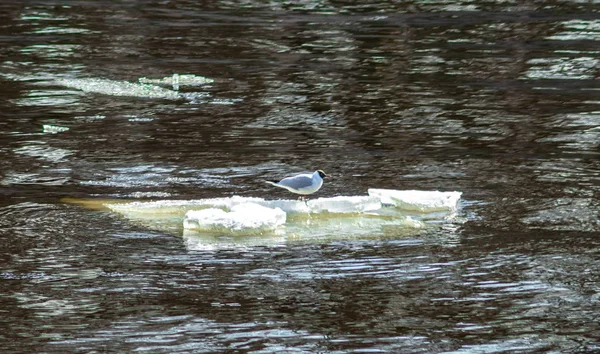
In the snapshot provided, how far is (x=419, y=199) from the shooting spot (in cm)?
822

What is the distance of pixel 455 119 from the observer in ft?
37.8

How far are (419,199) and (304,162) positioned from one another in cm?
187

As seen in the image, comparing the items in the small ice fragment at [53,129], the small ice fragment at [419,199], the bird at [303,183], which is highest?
the bird at [303,183]

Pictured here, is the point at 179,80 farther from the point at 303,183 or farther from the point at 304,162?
the point at 303,183

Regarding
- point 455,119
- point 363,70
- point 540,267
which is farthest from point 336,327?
point 363,70

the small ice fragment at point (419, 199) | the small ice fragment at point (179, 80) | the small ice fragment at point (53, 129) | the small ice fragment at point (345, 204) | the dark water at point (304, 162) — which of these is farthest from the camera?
the small ice fragment at point (179, 80)

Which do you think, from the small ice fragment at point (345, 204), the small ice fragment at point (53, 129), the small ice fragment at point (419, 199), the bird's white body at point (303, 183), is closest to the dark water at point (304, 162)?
the small ice fragment at point (53, 129)

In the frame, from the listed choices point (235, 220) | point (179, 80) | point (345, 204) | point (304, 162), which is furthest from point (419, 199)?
point (179, 80)

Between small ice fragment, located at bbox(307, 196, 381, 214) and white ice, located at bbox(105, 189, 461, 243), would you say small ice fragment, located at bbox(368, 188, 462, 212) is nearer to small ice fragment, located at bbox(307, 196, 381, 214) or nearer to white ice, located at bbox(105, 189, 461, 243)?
white ice, located at bbox(105, 189, 461, 243)

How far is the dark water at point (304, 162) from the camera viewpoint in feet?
20.6

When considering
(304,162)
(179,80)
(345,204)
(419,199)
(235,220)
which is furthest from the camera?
(179,80)

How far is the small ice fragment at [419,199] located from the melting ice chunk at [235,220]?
88 cm

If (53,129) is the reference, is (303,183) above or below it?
above

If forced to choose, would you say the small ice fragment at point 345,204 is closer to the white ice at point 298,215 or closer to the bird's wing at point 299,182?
the white ice at point 298,215
